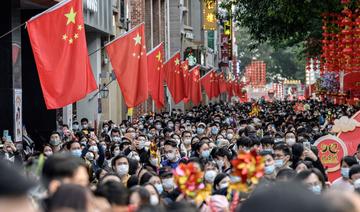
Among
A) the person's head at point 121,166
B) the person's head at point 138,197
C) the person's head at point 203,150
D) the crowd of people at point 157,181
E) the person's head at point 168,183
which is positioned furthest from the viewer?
the person's head at point 203,150

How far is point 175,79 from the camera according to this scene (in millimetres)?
31156

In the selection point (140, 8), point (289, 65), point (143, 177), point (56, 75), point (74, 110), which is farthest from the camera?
point (289, 65)

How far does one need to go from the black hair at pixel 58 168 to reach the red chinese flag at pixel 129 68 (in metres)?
13.1

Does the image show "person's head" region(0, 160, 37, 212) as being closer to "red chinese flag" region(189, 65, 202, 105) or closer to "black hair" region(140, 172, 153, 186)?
"black hair" region(140, 172, 153, 186)

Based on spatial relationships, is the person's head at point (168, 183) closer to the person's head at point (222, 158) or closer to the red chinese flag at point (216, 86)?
the person's head at point (222, 158)

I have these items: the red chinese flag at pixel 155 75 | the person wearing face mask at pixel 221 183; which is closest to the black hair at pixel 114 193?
the person wearing face mask at pixel 221 183

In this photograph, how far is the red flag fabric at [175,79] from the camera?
1202 inches

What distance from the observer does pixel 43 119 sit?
1043 inches

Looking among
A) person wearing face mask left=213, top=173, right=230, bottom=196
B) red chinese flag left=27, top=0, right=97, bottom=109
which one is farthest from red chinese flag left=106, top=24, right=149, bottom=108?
person wearing face mask left=213, top=173, right=230, bottom=196

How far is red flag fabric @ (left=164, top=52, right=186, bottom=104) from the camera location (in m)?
30.5

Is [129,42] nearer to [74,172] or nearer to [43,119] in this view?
[43,119]

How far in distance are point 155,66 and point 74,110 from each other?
7.75 meters

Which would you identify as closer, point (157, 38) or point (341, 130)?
point (341, 130)

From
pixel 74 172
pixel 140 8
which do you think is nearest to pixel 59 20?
pixel 74 172
